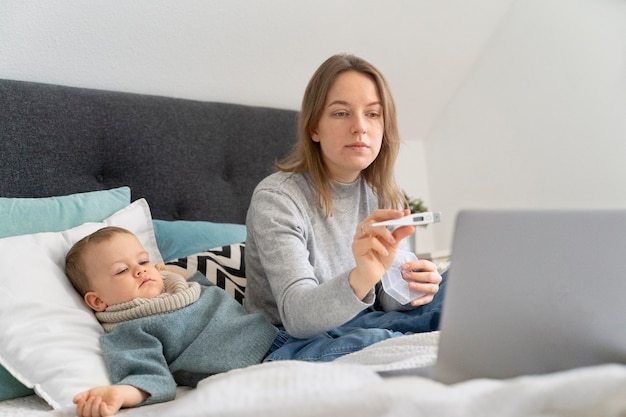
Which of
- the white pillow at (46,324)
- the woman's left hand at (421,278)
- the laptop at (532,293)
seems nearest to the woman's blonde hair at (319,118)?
the woman's left hand at (421,278)

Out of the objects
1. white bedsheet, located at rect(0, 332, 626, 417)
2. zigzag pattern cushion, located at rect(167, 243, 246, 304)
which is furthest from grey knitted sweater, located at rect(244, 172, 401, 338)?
white bedsheet, located at rect(0, 332, 626, 417)

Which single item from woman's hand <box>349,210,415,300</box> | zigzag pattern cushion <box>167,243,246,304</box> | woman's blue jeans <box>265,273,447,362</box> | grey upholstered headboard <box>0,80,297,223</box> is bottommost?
woman's blue jeans <box>265,273,447,362</box>

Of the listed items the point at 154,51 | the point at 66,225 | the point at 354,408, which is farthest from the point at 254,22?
the point at 354,408

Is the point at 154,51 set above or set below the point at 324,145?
above

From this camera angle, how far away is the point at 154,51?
2.11m

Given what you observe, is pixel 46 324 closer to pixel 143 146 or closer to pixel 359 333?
pixel 359 333

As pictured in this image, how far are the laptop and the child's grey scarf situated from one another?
2.27ft

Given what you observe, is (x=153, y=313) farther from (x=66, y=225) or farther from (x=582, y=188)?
(x=582, y=188)

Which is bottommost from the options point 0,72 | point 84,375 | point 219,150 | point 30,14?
point 84,375

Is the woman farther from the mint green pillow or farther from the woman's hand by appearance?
the mint green pillow

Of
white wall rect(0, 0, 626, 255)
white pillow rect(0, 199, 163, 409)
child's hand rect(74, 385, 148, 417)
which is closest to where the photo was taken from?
child's hand rect(74, 385, 148, 417)

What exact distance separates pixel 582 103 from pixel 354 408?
7.63ft

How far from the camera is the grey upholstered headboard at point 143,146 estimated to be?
1.76m

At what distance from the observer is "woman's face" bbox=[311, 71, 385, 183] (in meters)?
1.57
